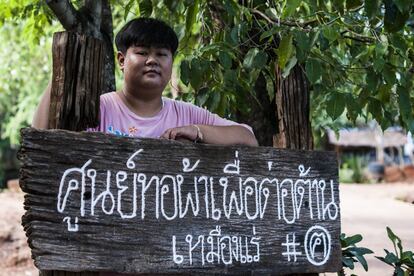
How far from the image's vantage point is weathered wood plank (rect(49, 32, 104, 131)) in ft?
5.61

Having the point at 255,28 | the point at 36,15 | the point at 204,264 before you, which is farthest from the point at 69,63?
the point at 36,15

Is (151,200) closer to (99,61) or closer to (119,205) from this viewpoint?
(119,205)

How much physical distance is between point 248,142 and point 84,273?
0.71 m

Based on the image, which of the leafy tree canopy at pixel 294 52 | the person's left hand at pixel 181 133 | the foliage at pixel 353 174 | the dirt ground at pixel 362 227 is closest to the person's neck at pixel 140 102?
the person's left hand at pixel 181 133

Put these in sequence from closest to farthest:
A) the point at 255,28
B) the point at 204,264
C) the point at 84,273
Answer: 1. the point at 84,273
2. the point at 204,264
3. the point at 255,28

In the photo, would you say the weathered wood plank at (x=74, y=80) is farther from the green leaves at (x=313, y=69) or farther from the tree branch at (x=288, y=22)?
the tree branch at (x=288, y=22)

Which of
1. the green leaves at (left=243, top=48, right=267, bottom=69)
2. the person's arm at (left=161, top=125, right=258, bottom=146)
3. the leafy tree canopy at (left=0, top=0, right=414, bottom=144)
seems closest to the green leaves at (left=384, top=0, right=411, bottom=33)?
the leafy tree canopy at (left=0, top=0, right=414, bottom=144)

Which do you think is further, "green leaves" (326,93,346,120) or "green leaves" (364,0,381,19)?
"green leaves" (326,93,346,120)

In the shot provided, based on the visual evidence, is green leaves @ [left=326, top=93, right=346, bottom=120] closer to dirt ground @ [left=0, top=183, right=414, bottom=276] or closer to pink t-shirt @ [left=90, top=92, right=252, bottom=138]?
pink t-shirt @ [left=90, top=92, right=252, bottom=138]

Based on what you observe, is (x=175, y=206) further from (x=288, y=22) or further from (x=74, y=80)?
(x=288, y=22)

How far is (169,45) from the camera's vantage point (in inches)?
78.4

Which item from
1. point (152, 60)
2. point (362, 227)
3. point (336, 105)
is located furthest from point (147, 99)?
point (362, 227)

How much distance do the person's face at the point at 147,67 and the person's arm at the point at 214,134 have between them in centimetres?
16

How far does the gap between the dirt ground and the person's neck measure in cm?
403
